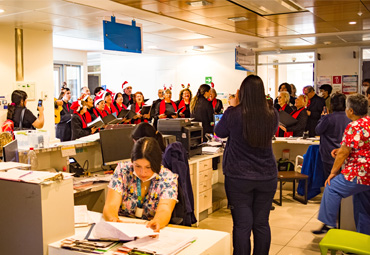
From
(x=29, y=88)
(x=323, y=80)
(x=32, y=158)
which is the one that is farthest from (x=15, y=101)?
(x=323, y=80)

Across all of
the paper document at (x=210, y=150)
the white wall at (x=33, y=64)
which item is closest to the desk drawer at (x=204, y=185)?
the paper document at (x=210, y=150)

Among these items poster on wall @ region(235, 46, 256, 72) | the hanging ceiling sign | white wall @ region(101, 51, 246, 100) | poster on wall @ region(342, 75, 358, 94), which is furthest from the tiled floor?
white wall @ region(101, 51, 246, 100)

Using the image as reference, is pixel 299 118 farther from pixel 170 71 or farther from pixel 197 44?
pixel 170 71

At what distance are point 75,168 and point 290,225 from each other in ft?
9.03

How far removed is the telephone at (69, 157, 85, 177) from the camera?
4.60 m

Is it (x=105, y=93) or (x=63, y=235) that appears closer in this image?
(x=63, y=235)

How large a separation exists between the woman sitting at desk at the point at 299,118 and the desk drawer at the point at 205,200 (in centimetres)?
241

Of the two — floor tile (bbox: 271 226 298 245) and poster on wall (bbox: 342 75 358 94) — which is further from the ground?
poster on wall (bbox: 342 75 358 94)

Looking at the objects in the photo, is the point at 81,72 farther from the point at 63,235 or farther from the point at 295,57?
the point at 63,235

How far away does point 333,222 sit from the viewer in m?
4.31

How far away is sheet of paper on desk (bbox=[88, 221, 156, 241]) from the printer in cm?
311

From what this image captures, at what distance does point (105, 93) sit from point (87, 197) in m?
4.84

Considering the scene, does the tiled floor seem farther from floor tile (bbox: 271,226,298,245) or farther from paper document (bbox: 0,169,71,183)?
paper document (bbox: 0,169,71,183)

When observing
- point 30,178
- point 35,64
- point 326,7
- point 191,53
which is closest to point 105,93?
point 35,64
